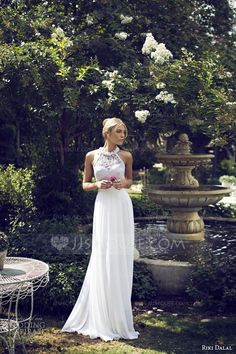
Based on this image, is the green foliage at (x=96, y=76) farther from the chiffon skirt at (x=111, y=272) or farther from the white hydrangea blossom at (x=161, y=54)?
the chiffon skirt at (x=111, y=272)

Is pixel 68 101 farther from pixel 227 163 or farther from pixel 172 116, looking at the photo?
pixel 227 163

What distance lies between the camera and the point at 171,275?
680cm

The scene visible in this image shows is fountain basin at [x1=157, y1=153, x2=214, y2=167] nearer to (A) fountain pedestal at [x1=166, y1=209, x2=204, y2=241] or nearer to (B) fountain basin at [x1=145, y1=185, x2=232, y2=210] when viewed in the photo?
(B) fountain basin at [x1=145, y1=185, x2=232, y2=210]

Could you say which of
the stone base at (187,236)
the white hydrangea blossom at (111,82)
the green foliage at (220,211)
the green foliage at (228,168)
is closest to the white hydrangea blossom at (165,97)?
the white hydrangea blossom at (111,82)

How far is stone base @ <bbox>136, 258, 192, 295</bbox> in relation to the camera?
674 centimetres

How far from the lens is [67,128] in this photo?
9273 mm

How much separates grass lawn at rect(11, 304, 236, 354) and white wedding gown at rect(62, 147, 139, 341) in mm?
158

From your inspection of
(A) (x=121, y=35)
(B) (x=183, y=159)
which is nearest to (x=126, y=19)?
(A) (x=121, y=35)

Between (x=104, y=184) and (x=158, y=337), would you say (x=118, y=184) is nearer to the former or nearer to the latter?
(x=104, y=184)

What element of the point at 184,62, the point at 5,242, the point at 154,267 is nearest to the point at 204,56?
the point at 184,62

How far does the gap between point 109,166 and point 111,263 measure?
103 cm

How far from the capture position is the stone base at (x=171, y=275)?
674 centimetres

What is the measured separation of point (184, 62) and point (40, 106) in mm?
2347

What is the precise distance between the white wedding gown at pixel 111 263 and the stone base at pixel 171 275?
139 centimetres
